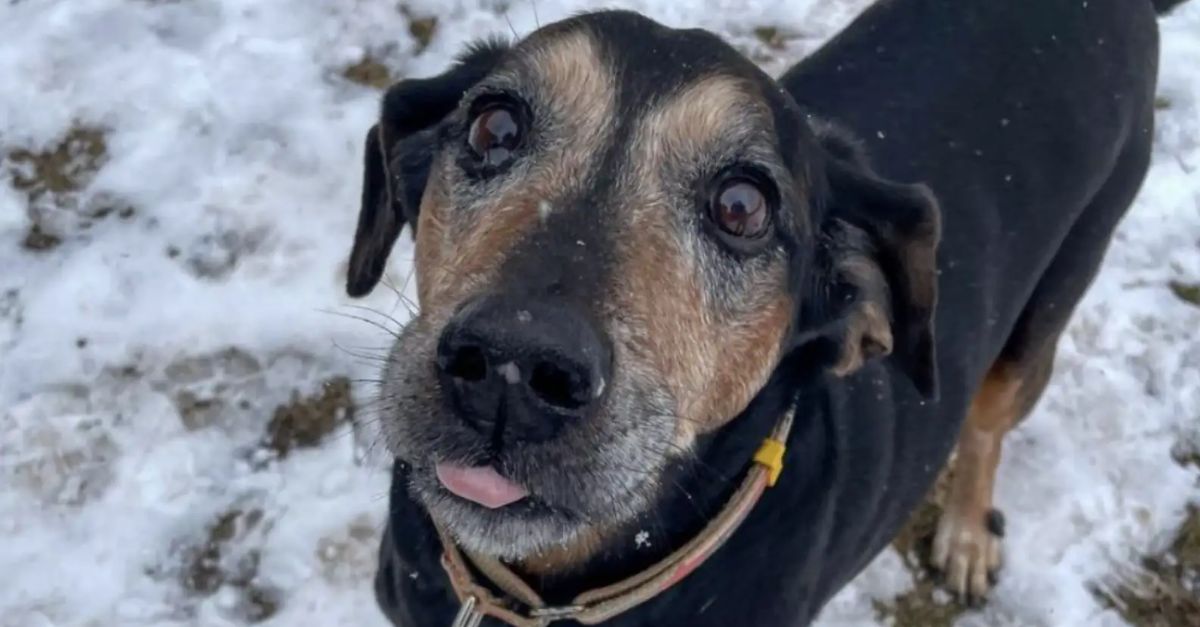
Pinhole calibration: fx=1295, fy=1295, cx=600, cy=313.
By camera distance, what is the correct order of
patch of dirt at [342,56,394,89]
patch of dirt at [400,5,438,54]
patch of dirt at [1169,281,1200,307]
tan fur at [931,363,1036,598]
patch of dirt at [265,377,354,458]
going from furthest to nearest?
1. patch of dirt at [400,5,438,54]
2. patch of dirt at [342,56,394,89]
3. patch of dirt at [1169,281,1200,307]
4. patch of dirt at [265,377,354,458]
5. tan fur at [931,363,1036,598]

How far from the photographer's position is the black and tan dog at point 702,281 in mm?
2479

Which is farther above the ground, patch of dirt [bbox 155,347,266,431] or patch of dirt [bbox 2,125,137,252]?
patch of dirt [bbox 2,125,137,252]

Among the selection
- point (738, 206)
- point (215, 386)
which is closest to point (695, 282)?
point (738, 206)

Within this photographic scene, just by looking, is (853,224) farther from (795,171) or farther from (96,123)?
(96,123)

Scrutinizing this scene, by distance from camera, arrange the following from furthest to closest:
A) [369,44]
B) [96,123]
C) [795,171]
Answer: [369,44] < [96,123] < [795,171]

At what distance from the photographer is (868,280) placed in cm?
303

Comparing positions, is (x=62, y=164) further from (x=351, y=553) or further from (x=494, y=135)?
(x=494, y=135)

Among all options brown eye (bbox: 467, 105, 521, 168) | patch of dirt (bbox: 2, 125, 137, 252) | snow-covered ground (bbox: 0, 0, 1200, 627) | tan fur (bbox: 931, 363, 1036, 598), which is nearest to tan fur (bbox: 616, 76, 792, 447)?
brown eye (bbox: 467, 105, 521, 168)

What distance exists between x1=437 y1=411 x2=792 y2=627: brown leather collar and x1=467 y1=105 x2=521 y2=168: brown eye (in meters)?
0.86

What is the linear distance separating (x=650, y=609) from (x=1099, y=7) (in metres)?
2.22

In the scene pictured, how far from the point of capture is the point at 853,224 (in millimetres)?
3051

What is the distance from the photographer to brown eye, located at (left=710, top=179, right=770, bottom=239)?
2887mm

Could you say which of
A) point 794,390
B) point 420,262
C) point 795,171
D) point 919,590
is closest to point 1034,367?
point 919,590

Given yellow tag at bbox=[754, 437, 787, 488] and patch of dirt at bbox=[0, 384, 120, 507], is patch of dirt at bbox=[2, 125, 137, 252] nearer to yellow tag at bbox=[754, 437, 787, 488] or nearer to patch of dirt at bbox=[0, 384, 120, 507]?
patch of dirt at bbox=[0, 384, 120, 507]
